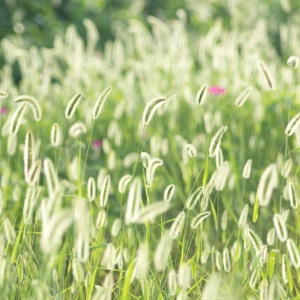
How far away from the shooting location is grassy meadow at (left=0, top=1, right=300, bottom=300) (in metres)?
1.12

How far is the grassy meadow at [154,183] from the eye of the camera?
1.12m

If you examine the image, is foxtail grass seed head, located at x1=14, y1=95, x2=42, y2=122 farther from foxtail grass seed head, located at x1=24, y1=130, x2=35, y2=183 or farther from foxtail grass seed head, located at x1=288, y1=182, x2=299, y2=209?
foxtail grass seed head, located at x1=288, y1=182, x2=299, y2=209

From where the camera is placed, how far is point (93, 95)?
3.29 metres

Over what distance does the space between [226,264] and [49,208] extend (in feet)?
1.76

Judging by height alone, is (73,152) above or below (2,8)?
below

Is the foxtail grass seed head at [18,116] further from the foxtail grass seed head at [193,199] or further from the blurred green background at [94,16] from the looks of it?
the blurred green background at [94,16]

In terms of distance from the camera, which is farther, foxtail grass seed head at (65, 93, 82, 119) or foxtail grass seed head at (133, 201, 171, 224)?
foxtail grass seed head at (65, 93, 82, 119)

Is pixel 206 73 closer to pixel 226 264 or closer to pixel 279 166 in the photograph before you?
pixel 279 166

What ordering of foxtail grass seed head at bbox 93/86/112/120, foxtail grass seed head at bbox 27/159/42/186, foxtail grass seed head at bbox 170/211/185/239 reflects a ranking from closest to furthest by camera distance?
foxtail grass seed head at bbox 27/159/42/186 → foxtail grass seed head at bbox 170/211/185/239 → foxtail grass seed head at bbox 93/86/112/120

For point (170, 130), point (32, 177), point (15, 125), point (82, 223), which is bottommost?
point (82, 223)

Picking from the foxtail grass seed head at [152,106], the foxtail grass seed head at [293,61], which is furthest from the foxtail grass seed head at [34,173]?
the foxtail grass seed head at [293,61]

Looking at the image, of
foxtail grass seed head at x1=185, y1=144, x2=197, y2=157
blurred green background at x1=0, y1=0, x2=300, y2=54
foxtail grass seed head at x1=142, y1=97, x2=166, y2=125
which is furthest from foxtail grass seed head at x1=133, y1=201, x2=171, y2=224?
blurred green background at x1=0, y1=0, x2=300, y2=54

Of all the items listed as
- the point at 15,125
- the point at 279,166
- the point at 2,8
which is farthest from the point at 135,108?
the point at 2,8

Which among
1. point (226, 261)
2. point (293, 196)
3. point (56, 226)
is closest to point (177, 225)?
point (226, 261)
